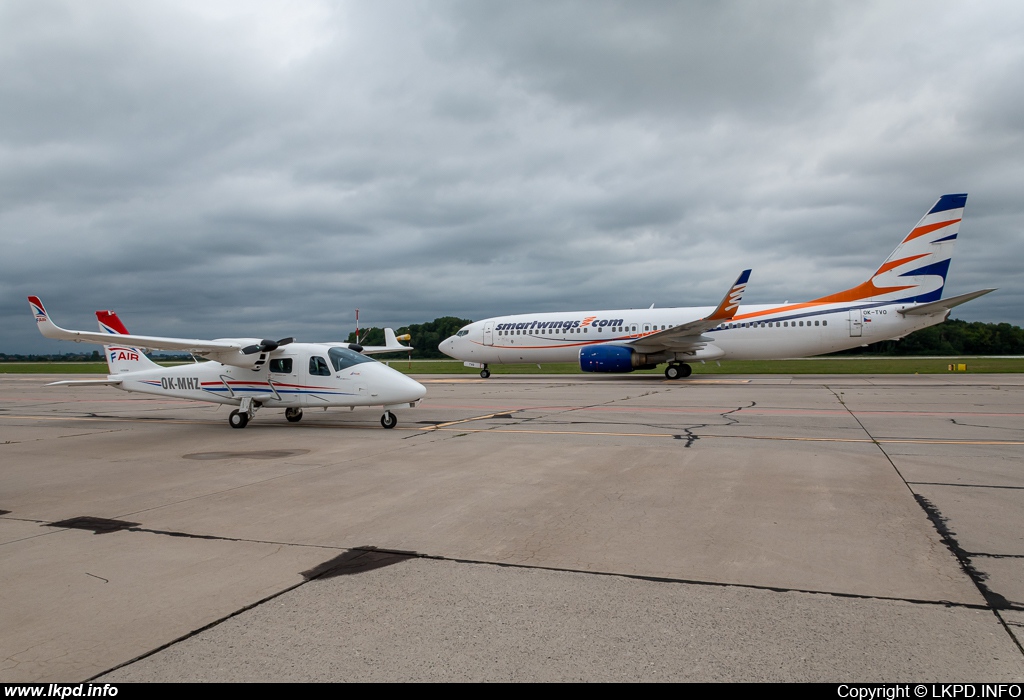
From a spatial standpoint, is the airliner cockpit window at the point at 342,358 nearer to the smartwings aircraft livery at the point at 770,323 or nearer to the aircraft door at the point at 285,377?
the aircraft door at the point at 285,377

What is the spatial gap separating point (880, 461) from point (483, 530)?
22.2 feet

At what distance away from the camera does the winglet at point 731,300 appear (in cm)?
2614

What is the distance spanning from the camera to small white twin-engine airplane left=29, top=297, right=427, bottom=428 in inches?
555

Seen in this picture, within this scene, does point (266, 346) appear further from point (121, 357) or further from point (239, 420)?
point (121, 357)

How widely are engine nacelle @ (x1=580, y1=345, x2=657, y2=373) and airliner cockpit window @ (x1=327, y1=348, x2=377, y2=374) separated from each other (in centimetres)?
1810

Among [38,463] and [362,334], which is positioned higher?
[362,334]

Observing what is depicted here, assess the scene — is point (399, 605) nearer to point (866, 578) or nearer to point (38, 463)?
point (866, 578)

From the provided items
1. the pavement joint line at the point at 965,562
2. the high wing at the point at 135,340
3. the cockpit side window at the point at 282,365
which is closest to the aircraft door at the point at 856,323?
the pavement joint line at the point at 965,562

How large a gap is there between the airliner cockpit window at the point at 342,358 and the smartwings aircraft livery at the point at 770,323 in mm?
17840

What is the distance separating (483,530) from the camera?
589 centimetres

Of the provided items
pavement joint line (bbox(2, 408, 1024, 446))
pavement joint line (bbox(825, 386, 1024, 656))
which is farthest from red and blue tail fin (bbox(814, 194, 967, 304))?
pavement joint line (bbox(825, 386, 1024, 656))

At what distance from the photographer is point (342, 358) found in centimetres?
1484

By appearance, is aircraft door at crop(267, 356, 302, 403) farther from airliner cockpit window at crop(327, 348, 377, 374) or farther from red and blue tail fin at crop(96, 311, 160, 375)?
red and blue tail fin at crop(96, 311, 160, 375)

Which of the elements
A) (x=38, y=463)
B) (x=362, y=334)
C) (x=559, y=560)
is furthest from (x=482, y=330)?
(x=559, y=560)
